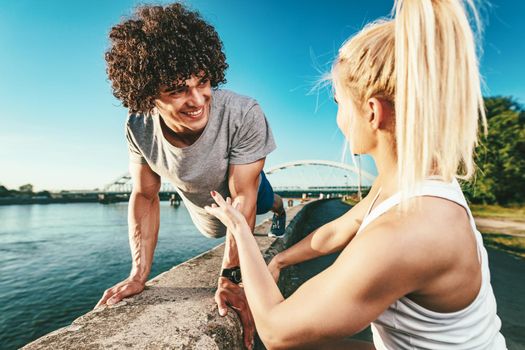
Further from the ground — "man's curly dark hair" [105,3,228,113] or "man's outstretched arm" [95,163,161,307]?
"man's curly dark hair" [105,3,228,113]

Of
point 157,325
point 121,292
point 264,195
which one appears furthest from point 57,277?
point 157,325

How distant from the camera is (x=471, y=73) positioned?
3.15 feet

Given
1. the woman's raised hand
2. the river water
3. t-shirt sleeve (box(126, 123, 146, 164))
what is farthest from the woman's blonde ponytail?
the river water

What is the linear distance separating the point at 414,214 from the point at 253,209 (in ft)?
5.48

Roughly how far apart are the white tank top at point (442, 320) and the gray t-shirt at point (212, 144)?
159 cm

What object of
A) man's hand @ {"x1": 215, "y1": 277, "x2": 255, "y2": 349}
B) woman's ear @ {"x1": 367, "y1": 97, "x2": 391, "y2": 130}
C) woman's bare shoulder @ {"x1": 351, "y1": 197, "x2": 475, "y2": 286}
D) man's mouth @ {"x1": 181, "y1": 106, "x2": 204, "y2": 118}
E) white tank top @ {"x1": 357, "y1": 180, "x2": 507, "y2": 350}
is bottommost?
man's hand @ {"x1": 215, "y1": 277, "x2": 255, "y2": 349}

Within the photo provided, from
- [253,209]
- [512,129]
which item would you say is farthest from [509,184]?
[253,209]

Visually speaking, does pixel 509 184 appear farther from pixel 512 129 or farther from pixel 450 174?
pixel 450 174

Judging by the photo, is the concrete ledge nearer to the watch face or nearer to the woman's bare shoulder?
the watch face

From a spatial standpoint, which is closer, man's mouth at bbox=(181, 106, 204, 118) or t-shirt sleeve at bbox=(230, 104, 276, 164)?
man's mouth at bbox=(181, 106, 204, 118)

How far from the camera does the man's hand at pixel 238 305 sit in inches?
65.6

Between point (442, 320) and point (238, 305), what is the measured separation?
1075mm

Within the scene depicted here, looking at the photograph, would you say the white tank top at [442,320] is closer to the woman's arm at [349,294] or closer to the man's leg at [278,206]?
the woman's arm at [349,294]

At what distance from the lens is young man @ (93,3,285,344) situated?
2.29m
